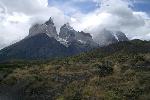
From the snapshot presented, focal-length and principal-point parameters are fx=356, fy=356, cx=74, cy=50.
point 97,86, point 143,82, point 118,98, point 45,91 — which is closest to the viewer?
point 118,98

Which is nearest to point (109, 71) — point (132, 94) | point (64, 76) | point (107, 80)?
point (107, 80)

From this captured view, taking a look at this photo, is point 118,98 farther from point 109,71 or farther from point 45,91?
point 45,91

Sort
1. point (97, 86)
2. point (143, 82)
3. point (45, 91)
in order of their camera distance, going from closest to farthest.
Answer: point (143, 82), point (97, 86), point (45, 91)

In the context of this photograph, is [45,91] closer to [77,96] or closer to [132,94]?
[77,96]

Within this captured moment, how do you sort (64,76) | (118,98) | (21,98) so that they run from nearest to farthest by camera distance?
1. (118,98)
2. (21,98)
3. (64,76)

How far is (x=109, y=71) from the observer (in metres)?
103

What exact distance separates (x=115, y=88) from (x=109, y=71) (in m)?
28.7

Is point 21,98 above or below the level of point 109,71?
below

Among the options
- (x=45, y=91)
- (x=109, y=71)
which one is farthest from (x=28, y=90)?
(x=109, y=71)

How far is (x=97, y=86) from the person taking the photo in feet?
274

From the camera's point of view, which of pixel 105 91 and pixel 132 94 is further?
pixel 105 91

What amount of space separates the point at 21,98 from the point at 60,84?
1666cm

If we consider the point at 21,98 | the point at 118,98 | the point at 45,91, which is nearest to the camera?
the point at 118,98

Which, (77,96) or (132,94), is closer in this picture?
(132,94)
